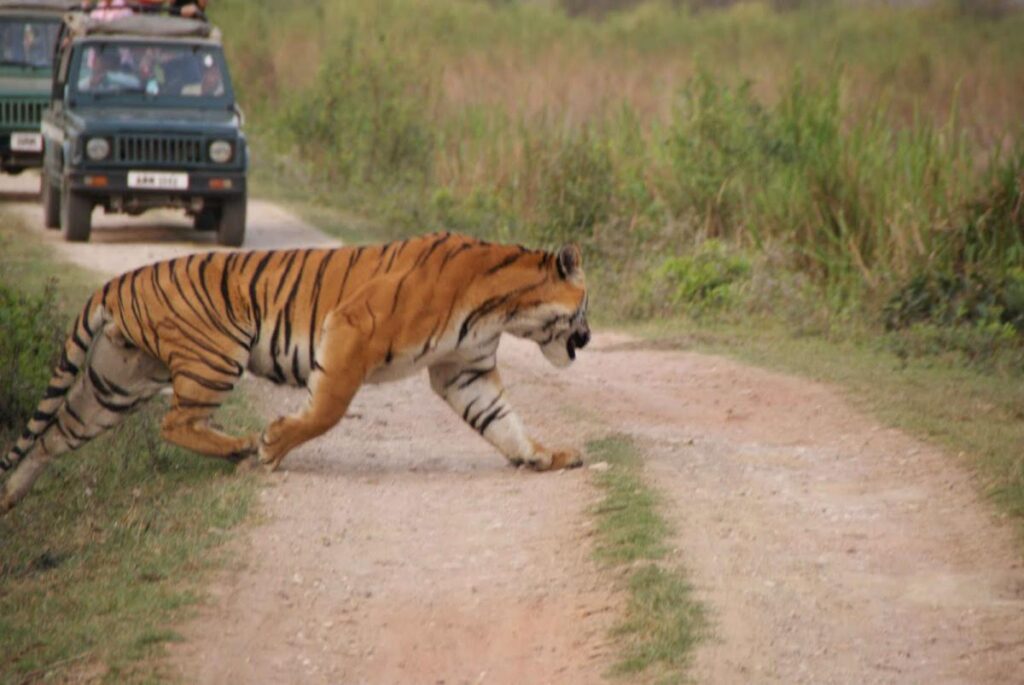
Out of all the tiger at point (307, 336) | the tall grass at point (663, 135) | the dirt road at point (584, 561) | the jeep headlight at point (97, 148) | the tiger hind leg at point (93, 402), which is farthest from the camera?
the jeep headlight at point (97, 148)

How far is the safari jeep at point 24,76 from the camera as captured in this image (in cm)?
1856

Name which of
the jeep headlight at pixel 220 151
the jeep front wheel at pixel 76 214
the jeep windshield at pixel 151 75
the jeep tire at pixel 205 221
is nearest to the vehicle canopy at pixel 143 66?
the jeep windshield at pixel 151 75

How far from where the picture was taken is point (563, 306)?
286 inches

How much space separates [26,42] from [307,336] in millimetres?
12816

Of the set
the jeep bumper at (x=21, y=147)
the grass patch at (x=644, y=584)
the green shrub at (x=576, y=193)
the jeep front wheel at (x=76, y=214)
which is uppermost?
the grass patch at (x=644, y=584)

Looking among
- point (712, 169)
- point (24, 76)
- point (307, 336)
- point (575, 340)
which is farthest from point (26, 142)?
point (575, 340)

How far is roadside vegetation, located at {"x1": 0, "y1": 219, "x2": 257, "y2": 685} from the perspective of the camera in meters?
5.43

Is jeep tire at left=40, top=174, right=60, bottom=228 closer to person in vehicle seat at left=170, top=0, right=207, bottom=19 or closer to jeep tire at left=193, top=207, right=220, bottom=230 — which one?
jeep tire at left=193, top=207, right=220, bottom=230

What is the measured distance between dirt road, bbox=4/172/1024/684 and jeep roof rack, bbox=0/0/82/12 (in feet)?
39.6

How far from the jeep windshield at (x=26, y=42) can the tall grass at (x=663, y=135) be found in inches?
116

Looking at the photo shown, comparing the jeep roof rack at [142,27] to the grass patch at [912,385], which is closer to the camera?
the grass patch at [912,385]

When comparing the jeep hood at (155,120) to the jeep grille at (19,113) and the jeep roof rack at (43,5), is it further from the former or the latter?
the jeep roof rack at (43,5)

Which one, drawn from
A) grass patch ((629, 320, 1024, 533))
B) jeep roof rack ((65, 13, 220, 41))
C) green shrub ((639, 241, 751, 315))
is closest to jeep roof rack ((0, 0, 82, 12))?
jeep roof rack ((65, 13, 220, 41))

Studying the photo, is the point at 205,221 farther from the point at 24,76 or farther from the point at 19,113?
the point at 24,76
